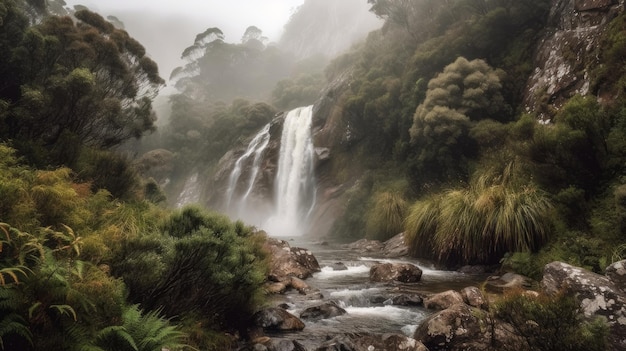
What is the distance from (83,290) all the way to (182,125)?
51.9m

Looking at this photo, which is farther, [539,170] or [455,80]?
[455,80]

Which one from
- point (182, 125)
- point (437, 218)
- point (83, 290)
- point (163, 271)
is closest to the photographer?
point (83, 290)

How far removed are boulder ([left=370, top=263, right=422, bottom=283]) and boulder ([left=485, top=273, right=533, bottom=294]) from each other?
6.05ft

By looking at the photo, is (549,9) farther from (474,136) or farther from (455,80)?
(474,136)

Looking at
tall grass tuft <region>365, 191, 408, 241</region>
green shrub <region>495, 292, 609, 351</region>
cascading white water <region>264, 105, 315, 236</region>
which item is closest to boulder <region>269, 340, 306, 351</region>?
green shrub <region>495, 292, 609, 351</region>

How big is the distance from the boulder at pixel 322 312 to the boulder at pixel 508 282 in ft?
11.3

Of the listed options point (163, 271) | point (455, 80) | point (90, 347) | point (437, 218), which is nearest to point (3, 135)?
point (163, 271)

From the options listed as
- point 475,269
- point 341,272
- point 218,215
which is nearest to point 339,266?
point 341,272

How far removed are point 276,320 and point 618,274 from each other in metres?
5.18

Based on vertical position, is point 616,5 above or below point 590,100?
above

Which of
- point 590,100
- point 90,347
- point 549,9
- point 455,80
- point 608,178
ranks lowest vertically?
point 90,347

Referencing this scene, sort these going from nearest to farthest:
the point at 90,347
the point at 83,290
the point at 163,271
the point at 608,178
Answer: the point at 90,347
the point at 83,290
the point at 163,271
the point at 608,178

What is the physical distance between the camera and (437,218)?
1158cm

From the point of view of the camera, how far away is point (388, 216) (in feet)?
56.8
